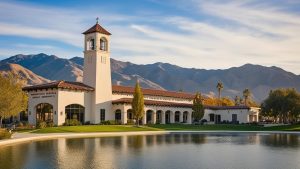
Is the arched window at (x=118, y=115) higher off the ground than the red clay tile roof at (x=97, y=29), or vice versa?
the red clay tile roof at (x=97, y=29)

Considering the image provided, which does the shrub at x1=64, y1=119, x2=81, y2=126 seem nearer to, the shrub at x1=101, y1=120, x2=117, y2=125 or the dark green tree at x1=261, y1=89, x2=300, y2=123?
the shrub at x1=101, y1=120, x2=117, y2=125

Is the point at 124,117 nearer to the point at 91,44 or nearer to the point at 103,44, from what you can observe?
the point at 103,44

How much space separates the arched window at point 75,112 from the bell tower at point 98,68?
183cm

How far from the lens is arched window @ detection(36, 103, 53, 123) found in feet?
202

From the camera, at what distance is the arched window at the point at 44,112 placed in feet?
202

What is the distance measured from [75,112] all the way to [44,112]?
480cm

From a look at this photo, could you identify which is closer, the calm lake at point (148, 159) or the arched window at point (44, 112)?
the calm lake at point (148, 159)

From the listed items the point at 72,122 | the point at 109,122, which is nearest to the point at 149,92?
the point at 109,122

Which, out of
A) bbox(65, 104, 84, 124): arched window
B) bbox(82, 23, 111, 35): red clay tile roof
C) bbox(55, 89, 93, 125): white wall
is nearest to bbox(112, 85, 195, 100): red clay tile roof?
bbox(55, 89, 93, 125): white wall

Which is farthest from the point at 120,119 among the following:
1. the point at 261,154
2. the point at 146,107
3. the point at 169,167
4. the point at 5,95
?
the point at 169,167

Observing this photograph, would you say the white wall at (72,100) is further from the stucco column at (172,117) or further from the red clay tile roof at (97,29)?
the stucco column at (172,117)

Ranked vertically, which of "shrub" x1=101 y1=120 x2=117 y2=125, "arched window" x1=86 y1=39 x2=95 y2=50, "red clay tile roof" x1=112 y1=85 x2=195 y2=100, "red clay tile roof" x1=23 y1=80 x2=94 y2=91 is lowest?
"shrub" x1=101 y1=120 x2=117 y2=125

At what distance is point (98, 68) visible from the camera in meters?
65.7

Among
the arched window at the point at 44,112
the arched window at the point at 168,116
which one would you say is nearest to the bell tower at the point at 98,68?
the arched window at the point at 44,112
